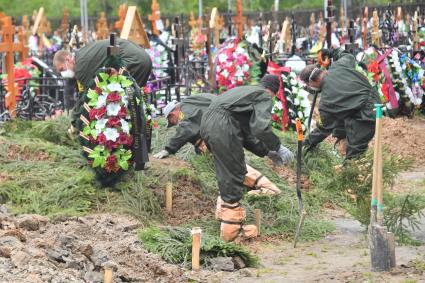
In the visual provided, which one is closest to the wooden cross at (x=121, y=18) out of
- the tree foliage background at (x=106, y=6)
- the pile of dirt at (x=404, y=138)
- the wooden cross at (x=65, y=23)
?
the pile of dirt at (x=404, y=138)

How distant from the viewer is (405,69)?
17891mm

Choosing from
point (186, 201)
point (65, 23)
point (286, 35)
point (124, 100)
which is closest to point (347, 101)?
point (186, 201)

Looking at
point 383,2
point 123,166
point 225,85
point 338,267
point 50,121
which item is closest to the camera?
point 338,267

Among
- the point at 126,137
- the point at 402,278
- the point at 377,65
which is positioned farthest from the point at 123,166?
the point at 377,65

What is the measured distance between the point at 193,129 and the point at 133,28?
3.97 m

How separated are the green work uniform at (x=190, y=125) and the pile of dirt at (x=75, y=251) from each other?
157cm

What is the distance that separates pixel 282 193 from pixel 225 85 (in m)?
5.08

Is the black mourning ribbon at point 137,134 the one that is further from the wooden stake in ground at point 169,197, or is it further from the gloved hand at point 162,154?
the gloved hand at point 162,154

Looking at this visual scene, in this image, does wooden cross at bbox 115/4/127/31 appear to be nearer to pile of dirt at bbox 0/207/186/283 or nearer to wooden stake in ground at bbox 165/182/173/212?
wooden stake in ground at bbox 165/182/173/212

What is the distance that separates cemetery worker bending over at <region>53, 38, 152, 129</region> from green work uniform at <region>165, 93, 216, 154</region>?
77 centimetres

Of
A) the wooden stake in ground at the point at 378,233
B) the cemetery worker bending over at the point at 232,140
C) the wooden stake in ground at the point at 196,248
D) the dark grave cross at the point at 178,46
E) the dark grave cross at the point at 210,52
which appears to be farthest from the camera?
the dark grave cross at the point at 178,46

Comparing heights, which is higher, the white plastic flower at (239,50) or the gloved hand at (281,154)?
the white plastic flower at (239,50)

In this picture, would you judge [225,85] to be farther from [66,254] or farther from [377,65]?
[66,254]

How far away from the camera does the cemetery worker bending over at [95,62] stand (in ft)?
35.0
